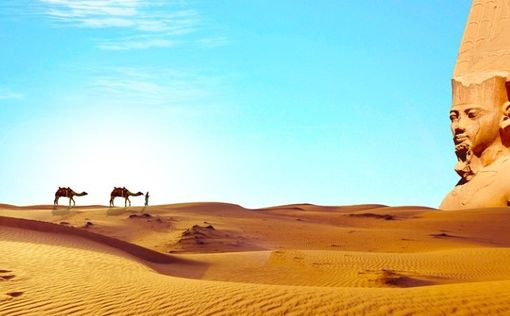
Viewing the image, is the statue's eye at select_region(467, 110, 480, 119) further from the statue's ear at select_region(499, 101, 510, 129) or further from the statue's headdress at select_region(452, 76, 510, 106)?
the statue's ear at select_region(499, 101, 510, 129)

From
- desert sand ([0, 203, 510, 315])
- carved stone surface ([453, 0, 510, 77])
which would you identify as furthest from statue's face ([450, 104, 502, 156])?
desert sand ([0, 203, 510, 315])

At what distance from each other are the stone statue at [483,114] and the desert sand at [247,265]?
329 centimetres

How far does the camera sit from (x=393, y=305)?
7.48m

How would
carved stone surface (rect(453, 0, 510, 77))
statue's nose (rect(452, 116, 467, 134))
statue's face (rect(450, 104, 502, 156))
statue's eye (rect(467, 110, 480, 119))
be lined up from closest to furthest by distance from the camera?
statue's face (rect(450, 104, 502, 156))
statue's eye (rect(467, 110, 480, 119))
statue's nose (rect(452, 116, 467, 134))
carved stone surface (rect(453, 0, 510, 77))

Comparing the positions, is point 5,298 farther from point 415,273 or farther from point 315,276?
point 415,273

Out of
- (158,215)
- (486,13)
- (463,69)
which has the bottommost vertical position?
(158,215)

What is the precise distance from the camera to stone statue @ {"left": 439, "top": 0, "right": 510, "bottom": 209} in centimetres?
3369

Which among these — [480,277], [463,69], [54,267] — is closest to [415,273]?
[480,277]

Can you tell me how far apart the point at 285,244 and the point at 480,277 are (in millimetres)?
9143

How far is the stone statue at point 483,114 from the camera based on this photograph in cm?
A: 3369

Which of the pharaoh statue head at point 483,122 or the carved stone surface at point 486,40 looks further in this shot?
the carved stone surface at point 486,40

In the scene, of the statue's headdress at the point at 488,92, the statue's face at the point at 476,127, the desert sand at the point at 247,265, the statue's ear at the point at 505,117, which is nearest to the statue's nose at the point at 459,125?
the statue's face at the point at 476,127

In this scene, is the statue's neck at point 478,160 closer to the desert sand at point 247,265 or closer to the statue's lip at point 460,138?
the statue's lip at point 460,138

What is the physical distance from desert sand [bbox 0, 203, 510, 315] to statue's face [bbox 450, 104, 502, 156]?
16.8ft
